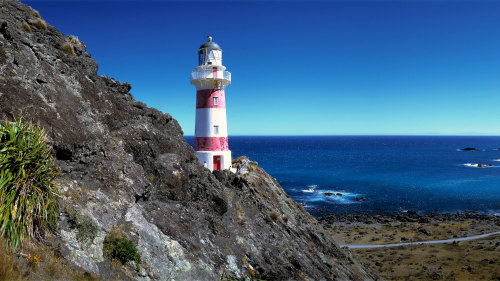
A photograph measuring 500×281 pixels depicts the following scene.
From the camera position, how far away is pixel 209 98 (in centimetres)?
2581

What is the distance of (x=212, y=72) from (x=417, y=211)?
173ft

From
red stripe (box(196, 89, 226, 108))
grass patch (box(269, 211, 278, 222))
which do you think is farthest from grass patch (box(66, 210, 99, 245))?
red stripe (box(196, 89, 226, 108))

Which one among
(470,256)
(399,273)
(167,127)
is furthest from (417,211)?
(167,127)

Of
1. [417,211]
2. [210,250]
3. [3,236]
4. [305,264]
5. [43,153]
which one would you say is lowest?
[417,211]

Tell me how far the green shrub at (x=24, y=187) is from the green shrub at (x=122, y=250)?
1.78 metres

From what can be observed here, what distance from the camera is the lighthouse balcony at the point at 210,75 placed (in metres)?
25.5

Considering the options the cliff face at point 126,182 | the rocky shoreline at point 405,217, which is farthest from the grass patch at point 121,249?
the rocky shoreline at point 405,217

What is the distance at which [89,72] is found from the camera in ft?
51.1

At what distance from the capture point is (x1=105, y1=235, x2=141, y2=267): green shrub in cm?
1008

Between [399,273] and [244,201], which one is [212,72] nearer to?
[244,201]

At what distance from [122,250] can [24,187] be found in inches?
136

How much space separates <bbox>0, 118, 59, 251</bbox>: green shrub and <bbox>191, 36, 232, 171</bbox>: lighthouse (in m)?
16.6

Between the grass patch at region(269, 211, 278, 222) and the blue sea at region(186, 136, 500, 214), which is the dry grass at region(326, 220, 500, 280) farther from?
the grass patch at region(269, 211, 278, 222)

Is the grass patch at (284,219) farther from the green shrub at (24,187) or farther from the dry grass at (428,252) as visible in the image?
the green shrub at (24,187)
